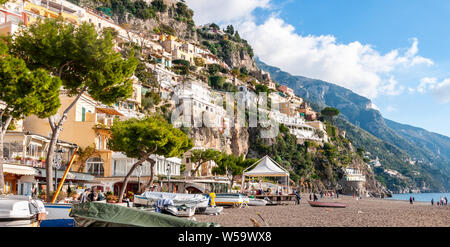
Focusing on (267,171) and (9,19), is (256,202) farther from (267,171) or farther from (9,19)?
(9,19)

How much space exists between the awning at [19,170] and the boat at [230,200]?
12682 millimetres

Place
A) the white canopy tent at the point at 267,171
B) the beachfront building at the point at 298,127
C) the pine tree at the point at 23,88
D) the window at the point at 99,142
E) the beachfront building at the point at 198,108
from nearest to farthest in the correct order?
the pine tree at the point at 23,88, the white canopy tent at the point at 267,171, the window at the point at 99,142, the beachfront building at the point at 198,108, the beachfront building at the point at 298,127

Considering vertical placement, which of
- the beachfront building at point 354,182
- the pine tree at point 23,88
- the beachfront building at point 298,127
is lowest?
the beachfront building at point 354,182

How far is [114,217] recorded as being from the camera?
25.4 feet

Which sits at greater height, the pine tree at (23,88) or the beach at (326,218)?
the pine tree at (23,88)

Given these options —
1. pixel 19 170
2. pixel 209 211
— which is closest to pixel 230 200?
pixel 209 211

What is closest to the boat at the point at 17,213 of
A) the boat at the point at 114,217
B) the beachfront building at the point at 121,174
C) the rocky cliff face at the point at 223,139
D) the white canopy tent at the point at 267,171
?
the boat at the point at 114,217

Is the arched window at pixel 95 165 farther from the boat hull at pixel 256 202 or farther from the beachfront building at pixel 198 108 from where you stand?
the beachfront building at pixel 198 108

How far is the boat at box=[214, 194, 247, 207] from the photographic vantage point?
2833cm

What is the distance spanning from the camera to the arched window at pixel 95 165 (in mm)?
35375

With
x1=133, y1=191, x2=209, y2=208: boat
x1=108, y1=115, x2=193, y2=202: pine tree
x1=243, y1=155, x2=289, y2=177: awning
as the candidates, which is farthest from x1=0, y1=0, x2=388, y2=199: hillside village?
x1=243, y1=155, x2=289, y2=177: awning

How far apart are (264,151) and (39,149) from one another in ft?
198

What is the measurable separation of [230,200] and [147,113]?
31.9 m
